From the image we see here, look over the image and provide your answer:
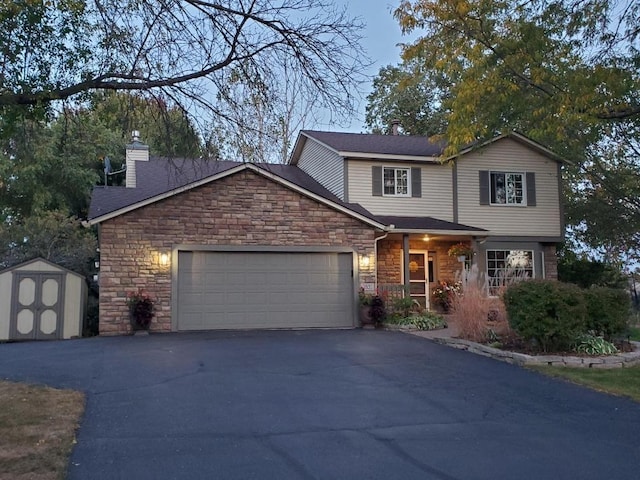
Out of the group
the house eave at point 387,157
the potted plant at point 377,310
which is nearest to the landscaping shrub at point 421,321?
the potted plant at point 377,310

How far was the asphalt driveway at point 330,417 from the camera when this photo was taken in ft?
15.6

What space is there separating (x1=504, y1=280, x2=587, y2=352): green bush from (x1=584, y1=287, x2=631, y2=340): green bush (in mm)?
736

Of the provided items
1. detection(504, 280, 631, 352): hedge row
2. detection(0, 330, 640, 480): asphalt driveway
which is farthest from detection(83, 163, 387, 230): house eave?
detection(504, 280, 631, 352): hedge row

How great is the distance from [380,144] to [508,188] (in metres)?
4.40

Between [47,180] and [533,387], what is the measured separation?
2331 centimetres

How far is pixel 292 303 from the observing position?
14.9 metres

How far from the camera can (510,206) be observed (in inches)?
752

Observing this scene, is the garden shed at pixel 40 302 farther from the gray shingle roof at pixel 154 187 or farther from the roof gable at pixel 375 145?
the roof gable at pixel 375 145

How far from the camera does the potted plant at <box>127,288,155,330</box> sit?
1357 cm

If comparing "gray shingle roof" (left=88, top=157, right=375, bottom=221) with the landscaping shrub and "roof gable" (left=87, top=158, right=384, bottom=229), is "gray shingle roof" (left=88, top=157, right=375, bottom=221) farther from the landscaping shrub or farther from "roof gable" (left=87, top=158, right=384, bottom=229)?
the landscaping shrub

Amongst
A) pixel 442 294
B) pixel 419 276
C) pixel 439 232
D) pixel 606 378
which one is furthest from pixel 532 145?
pixel 606 378

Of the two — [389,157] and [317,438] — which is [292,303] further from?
[317,438]

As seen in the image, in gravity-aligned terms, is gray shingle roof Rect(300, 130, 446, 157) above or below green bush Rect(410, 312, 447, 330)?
above

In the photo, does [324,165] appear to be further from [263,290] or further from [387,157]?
[263,290]
